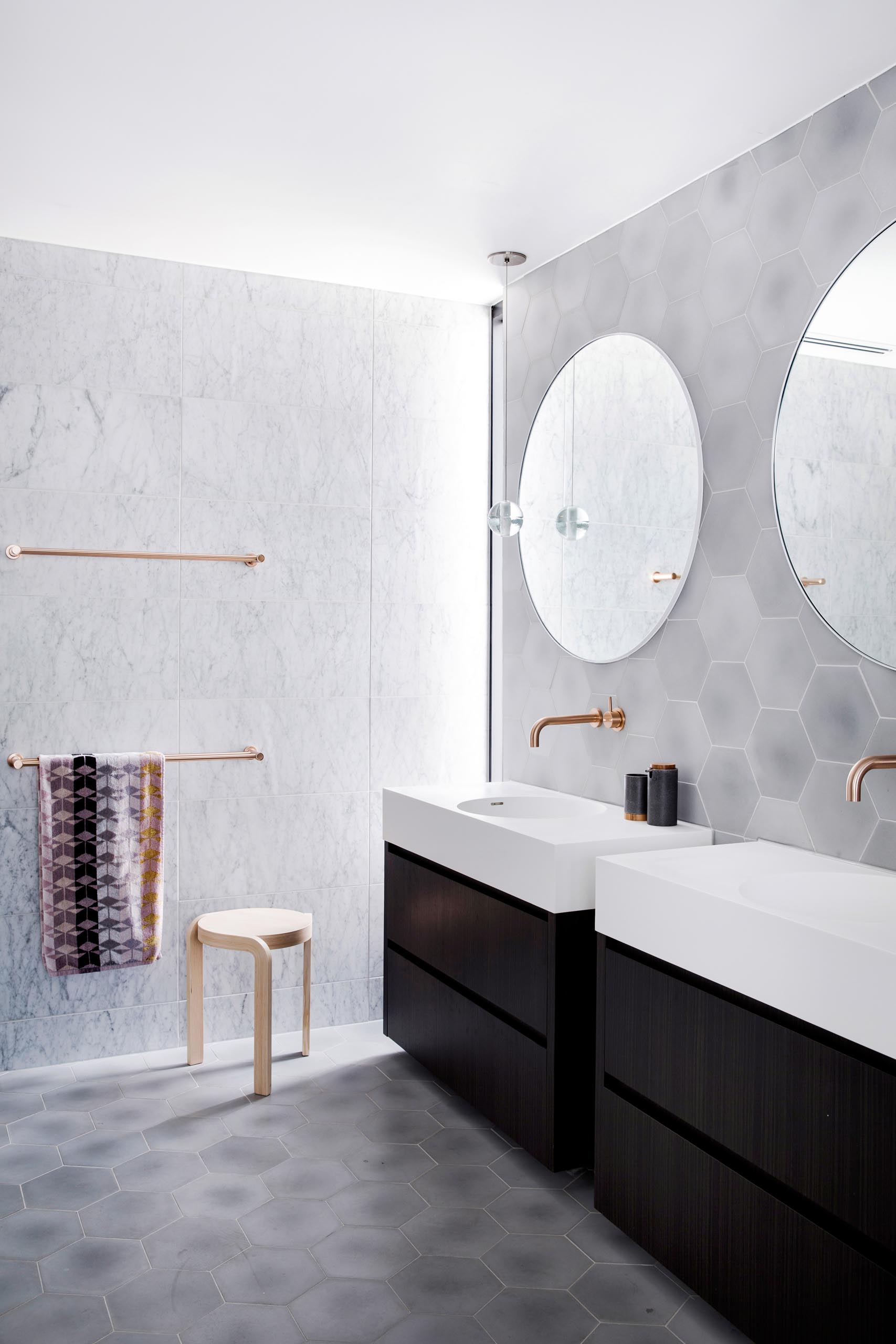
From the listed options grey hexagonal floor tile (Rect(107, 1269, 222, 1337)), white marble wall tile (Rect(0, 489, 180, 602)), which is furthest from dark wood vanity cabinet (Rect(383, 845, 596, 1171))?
white marble wall tile (Rect(0, 489, 180, 602))

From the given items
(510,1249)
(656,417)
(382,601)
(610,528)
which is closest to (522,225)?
(656,417)

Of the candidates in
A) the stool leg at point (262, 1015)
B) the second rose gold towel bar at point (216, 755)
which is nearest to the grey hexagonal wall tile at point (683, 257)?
the second rose gold towel bar at point (216, 755)

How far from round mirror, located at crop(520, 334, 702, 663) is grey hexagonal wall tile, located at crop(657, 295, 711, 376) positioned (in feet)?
0.10

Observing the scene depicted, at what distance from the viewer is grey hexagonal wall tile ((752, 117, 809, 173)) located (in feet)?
7.34

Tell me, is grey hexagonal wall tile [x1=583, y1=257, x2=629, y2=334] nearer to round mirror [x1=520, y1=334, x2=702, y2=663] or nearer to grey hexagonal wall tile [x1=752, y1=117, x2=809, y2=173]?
round mirror [x1=520, y1=334, x2=702, y2=663]

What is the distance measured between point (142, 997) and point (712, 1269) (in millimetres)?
1954

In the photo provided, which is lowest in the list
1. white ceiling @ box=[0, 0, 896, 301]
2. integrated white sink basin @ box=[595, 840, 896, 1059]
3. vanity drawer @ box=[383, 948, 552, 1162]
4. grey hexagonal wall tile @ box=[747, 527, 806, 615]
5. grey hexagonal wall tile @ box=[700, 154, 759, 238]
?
vanity drawer @ box=[383, 948, 552, 1162]

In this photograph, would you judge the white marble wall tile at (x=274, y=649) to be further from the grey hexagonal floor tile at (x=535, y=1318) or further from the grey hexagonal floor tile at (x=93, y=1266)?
the grey hexagonal floor tile at (x=535, y=1318)

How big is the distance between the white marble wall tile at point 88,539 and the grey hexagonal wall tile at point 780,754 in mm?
1795

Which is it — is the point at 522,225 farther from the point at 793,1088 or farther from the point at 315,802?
the point at 793,1088

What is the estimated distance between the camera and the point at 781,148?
7.52 feet

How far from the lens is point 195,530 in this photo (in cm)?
326

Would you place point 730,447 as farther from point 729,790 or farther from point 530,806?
point 530,806

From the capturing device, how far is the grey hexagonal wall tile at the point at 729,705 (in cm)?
239
